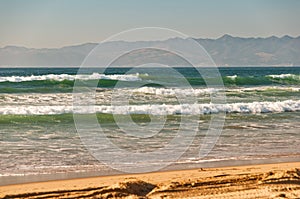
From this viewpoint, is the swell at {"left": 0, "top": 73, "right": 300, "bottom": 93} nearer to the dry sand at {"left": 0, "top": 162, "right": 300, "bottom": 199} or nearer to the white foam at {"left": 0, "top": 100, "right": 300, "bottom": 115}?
the white foam at {"left": 0, "top": 100, "right": 300, "bottom": 115}

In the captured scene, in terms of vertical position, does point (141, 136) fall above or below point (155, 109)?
below

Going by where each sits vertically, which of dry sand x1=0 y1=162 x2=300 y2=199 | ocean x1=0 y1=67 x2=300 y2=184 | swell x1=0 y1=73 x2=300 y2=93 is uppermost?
swell x1=0 y1=73 x2=300 y2=93

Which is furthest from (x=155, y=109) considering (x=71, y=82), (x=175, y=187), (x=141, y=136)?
(x=71, y=82)

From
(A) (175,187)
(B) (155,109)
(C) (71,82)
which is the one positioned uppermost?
(C) (71,82)

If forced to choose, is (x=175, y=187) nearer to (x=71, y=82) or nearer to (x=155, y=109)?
(x=155, y=109)

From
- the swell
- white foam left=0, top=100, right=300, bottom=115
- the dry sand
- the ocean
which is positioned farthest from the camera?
the swell

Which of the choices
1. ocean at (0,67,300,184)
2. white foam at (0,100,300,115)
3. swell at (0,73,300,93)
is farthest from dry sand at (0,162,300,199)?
swell at (0,73,300,93)

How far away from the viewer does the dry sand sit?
23.3 ft

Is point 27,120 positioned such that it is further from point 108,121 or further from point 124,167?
point 124,167

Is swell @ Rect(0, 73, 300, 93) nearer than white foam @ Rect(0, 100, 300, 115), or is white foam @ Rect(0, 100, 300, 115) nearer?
white foam @ Rect(0, 100, 300, 115)

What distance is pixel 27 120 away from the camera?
17.0m

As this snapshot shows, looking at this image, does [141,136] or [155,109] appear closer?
[141,136]

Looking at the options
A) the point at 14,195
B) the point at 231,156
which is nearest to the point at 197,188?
the point at 14,195

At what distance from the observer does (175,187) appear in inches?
292
